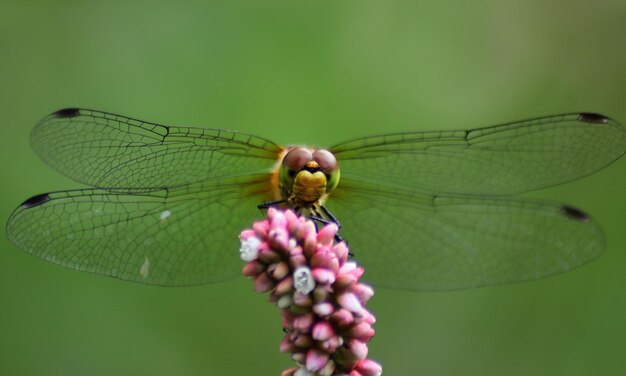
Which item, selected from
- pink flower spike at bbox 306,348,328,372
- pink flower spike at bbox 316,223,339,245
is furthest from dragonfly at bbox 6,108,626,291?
pink flower spike at bbox 306,348,328,372

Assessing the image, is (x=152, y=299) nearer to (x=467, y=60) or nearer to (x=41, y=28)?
(x=41, y=28)

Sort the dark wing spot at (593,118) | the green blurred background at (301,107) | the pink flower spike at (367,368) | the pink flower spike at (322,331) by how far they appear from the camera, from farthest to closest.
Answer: the green blurred background at (301,107), the dark wing spot at (593,118), the pink flower spike at (367,368), the pink flower spike at (322,331)

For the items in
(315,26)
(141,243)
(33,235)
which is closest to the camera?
(33,235)

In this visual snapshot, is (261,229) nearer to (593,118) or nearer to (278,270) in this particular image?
(278,270)

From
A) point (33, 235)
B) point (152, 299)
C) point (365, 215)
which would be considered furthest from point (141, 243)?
point (152, 299)

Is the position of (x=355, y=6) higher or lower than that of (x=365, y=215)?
higher

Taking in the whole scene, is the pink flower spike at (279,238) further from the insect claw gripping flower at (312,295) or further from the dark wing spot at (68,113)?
the dark wing spot at (68,113)

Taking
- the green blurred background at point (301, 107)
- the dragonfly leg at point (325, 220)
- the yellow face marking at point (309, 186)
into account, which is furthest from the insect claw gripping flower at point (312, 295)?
the green blurred background at point (301, 107)
